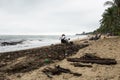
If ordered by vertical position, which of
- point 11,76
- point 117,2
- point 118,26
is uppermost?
point 117,2

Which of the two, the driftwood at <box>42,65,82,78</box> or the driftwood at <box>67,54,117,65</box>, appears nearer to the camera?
the driftwood at <box>42,65,82,78</box>

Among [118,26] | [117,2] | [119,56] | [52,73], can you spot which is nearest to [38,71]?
[52,73]

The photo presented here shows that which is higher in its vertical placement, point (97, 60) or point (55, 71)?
point (97, 60)

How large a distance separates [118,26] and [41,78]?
3329 cm

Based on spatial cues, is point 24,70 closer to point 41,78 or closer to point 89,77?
point 41,78

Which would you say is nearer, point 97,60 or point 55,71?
point 55,71

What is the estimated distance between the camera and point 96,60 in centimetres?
1538

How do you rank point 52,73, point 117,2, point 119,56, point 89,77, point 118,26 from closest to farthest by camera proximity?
point 89,77
point 52,73
point 119,56
point 117,2
point 118,26

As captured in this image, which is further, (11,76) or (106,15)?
(106,15)

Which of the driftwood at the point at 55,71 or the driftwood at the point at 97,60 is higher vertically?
the driftwood at the point at 97,60

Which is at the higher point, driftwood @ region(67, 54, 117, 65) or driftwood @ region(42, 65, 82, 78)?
driftwood @ region(67, 54, 117, 65)

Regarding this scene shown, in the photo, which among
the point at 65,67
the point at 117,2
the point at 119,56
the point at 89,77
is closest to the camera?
the point at 89,77

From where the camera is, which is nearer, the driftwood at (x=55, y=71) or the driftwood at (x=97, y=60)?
the driftwood at (x=55, y=71)

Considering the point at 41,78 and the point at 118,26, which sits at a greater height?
the point at 118,26
